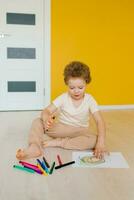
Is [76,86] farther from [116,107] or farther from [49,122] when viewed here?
[116,107]

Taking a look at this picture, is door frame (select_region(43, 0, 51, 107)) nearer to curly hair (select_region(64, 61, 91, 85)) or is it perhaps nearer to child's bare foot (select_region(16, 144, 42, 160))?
curly hair (select_region(64, 61, 91, 85))

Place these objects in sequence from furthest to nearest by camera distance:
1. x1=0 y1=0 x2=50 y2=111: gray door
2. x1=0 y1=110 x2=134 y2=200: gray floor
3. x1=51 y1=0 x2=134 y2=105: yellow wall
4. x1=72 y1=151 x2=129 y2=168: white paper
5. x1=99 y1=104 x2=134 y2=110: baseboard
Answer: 1. x1=99 y1=104 x2=134 y2=110: baseboard
2. x1=51 y1=0 x2=134 y2=105: yellow wall
3. x1=0 y1=0 x2=50 y2=111: gray door
4. x1=72 y1=151 x2=129 y2=168: white paper
5. x1=0 y1=110 x2=134 y2=200: gray floor

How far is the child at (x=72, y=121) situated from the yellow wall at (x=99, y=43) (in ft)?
3.98

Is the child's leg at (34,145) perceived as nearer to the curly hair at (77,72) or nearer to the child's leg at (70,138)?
the child's leg at (70,138)

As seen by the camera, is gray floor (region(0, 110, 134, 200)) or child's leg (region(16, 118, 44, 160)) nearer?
gray floor (region(0, 110, 134, 200))

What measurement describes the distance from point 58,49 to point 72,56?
0.53 ft

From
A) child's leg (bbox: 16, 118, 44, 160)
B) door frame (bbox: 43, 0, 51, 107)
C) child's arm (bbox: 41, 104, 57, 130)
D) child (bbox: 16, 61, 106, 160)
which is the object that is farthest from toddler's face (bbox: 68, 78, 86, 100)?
door frame (bbox: 43, 0, 51, 107)

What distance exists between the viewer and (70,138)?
57.7 inches

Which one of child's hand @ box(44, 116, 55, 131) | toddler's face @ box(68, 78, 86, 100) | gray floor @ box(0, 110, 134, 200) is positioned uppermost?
toddler's face @ box(68, 78, 86, 100)

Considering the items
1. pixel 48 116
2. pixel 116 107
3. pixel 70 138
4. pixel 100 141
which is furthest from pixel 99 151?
pixel 116 107

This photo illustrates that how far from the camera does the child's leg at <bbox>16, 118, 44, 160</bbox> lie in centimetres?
126

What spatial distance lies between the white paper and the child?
1.8 inches

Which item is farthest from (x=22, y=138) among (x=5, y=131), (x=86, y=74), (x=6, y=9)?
(x=6, y=9)

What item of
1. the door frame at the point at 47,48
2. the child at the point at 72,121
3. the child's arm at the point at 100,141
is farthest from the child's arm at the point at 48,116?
the door frame at the point at 47,48
